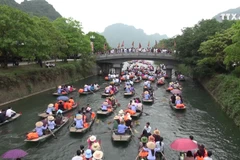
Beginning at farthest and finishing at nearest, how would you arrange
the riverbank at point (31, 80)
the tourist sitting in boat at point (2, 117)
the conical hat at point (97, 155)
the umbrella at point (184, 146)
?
1. the riverbank at point (31, 80)
2. the tourist sitting in boat at point (2, 117)
3. the conical hat at point (97, 155)
4. the umbrella at point (184, 146)

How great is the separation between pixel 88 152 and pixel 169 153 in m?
6.24

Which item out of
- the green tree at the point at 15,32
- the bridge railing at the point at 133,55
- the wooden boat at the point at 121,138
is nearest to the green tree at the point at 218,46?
the bridge railing at the point at 133,55

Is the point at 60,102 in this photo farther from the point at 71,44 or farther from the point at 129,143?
the point at 71,44

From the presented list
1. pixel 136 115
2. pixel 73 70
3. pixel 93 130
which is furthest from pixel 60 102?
pixel 73 70

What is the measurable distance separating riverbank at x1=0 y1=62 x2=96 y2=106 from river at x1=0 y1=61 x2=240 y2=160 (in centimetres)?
129

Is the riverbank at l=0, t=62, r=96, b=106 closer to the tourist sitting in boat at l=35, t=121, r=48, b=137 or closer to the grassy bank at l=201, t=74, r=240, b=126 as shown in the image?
the tourist sitting in boat at l=35, t=121, r=48, b=137

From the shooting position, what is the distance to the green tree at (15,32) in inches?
1161

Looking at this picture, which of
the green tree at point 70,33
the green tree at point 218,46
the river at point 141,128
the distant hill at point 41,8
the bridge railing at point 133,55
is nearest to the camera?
the river at point 141,128

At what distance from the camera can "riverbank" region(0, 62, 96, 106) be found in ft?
98.4

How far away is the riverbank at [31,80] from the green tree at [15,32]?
3.48 m

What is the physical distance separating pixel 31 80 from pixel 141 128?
66.0 feet

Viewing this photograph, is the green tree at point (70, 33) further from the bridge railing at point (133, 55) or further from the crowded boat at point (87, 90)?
the crowded boat at point (87, 90)

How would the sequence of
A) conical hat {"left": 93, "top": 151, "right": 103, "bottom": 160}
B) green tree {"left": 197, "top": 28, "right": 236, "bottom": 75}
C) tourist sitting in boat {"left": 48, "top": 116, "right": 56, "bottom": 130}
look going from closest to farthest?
conical hat {"left": 93, "top": 151, "right": 103, "bottom": 160} < tourist sitting in boat {"left": 48, "top": 116, "right": 56, "bottom": 130} < green tree {"left": 197, "top": 28, "right": 236, "bottom": 75}

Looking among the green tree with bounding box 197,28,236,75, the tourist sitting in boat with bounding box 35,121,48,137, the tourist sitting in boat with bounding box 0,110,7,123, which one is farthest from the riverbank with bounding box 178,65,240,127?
the tourist sitting in boat with bounding box 0,110,7,123
